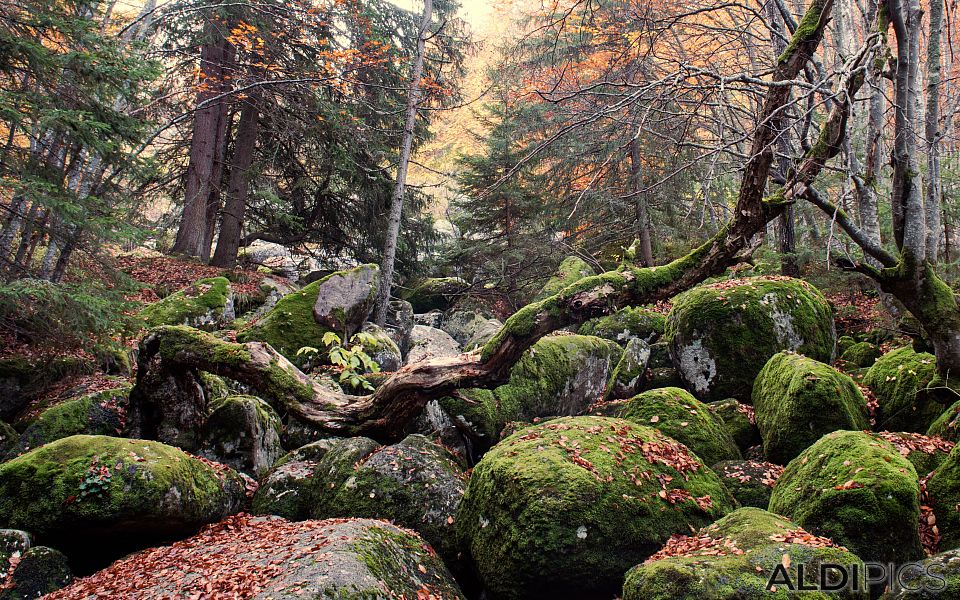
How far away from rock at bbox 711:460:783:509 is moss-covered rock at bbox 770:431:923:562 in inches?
33.2

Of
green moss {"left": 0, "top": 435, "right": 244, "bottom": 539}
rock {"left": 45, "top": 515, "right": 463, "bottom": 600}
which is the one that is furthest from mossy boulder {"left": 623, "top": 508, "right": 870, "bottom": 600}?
green moss {"left": 0, "top": 435, "right": 244, "bottom": 539}

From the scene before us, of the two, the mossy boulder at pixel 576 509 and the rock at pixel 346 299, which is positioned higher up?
the rock at pixel 346 299

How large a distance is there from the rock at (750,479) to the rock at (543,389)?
9.56ft

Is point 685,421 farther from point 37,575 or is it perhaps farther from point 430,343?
point 430,343

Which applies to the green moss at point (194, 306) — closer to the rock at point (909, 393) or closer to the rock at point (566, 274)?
the rock at point (566, 274)

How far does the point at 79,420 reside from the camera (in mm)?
6086

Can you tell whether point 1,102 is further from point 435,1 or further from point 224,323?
point 435,1

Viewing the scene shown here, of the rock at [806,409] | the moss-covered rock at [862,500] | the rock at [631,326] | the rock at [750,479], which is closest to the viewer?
the moss-covered rock at [862,500]

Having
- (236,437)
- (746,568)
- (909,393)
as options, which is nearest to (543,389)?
(236,437)

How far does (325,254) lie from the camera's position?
16.5 meters

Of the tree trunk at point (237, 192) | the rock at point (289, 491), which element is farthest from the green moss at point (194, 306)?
the rock at point (289, 491)

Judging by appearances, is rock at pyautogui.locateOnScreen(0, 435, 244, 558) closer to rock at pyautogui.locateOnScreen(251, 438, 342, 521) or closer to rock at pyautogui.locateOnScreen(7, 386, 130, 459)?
rock at pyautogui.locateOnScreen(251, 438, 342, 521)

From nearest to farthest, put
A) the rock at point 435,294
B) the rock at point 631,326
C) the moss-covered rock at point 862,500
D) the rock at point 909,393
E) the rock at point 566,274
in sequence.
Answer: the moss-covered rock at point 862,500 < the rock at point 909,393 < the rock at point 631,326 < the rock at point 566,274 < the rock at point 435,294

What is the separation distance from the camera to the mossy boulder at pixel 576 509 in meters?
3.77
